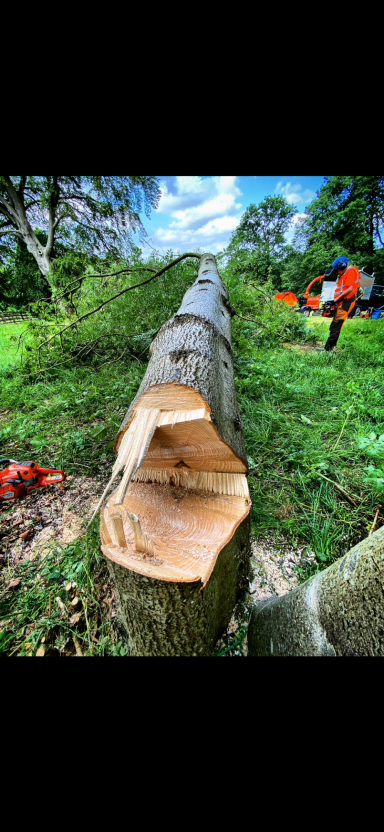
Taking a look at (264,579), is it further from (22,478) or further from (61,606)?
(22,478)

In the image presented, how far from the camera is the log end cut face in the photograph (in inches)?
28.1

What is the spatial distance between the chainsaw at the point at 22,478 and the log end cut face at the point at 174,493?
1.32m

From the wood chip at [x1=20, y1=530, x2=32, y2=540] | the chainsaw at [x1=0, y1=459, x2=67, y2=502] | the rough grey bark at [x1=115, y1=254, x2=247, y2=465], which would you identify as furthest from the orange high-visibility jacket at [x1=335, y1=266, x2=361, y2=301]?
the wood chip at [x1=20, y1=530, x2=32, y2=540]

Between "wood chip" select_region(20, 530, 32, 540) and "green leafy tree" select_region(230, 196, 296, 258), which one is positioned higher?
"green leafy tree" select_region(230, 196, 296, 258)

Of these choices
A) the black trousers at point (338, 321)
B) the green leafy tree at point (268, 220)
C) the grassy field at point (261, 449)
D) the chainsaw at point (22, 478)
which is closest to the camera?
the grassy field at point (261, 449)

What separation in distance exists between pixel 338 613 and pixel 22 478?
2103 mm

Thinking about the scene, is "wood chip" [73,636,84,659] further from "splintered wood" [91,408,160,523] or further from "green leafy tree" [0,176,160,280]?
"green leafy tree" [0,176,160,280]

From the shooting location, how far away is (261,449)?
2271 mm

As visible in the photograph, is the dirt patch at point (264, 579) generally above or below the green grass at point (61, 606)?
below

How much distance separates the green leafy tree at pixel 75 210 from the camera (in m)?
6.33

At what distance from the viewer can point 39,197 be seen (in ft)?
23.0

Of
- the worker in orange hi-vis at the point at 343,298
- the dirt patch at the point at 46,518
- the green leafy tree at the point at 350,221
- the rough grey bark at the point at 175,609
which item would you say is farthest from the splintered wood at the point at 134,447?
the green leafy tree at the point at 350,221

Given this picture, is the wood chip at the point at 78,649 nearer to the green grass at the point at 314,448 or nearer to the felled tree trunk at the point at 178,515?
the felled tree trunk at the point at 178,515
